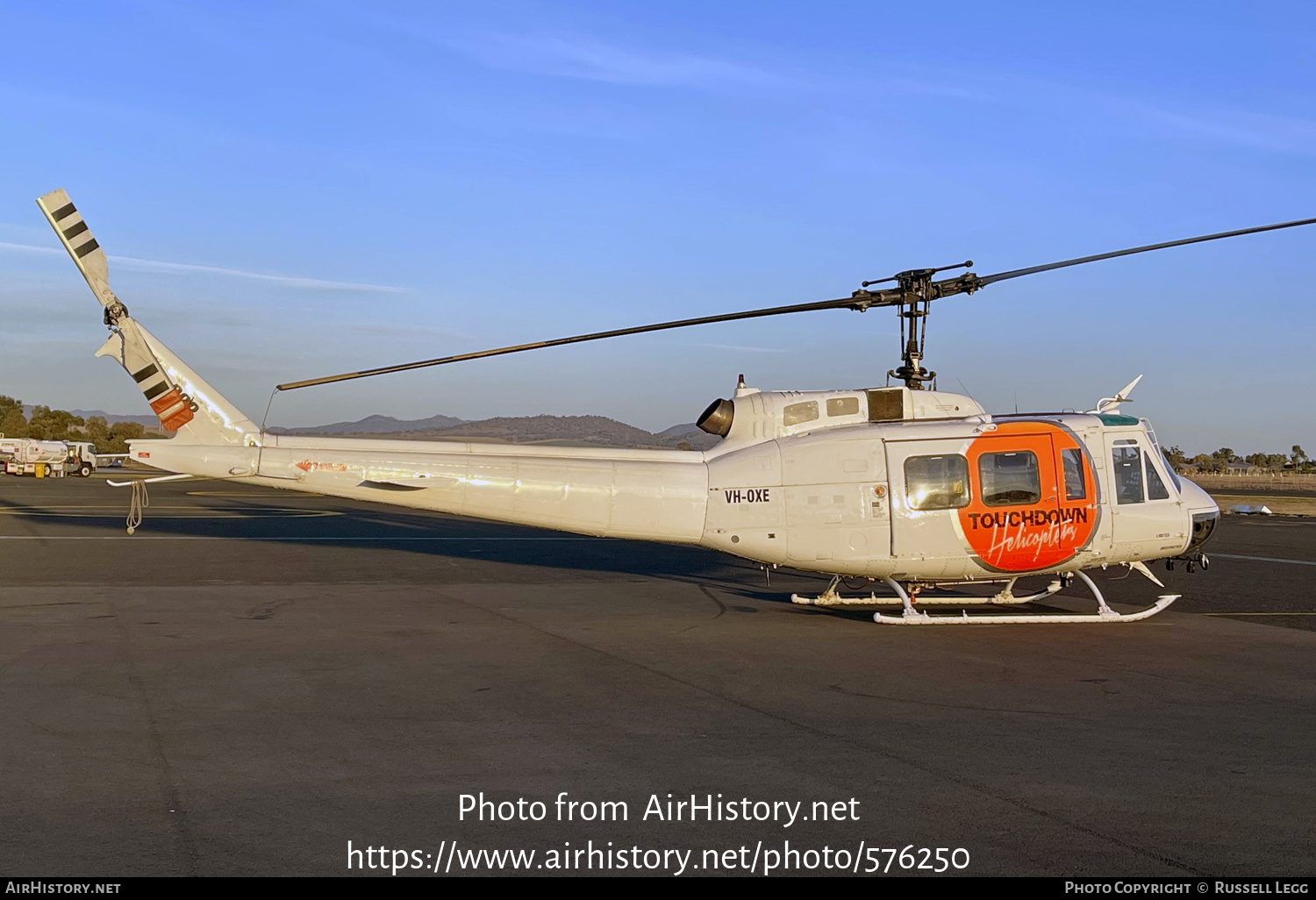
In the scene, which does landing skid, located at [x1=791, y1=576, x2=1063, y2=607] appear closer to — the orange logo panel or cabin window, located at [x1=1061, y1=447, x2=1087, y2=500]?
the orange logo panel

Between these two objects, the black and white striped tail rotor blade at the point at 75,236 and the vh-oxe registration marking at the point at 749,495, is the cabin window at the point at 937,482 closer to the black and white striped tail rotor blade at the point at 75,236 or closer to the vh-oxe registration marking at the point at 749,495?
the vh-oxe registration marking at the point at 749,495

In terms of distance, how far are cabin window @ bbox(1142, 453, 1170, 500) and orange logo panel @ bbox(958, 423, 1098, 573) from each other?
988 millimetres

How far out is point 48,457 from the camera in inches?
2689

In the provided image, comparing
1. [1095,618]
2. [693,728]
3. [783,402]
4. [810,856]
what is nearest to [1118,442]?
[1095,618]

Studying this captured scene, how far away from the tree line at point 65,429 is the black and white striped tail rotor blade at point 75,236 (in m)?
110

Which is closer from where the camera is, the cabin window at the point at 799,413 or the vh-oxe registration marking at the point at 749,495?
the vh-oxe registration marking at the point at 749,495

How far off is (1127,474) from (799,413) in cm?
460

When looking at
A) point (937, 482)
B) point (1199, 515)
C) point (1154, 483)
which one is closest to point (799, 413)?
point (937, 482)

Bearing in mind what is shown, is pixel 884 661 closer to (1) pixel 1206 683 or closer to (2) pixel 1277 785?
(1) pixel 1206 683

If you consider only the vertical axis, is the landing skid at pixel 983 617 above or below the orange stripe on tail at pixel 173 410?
below

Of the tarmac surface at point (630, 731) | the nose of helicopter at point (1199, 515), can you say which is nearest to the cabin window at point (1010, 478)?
the tarmac surface at point (630, 731)

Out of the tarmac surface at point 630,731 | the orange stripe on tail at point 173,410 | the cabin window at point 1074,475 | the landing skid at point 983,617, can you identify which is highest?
the orange stripe on tail at point 173,410

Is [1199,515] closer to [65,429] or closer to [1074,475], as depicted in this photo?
[1074,475]

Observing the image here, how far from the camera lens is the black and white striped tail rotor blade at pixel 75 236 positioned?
12.4 meters
